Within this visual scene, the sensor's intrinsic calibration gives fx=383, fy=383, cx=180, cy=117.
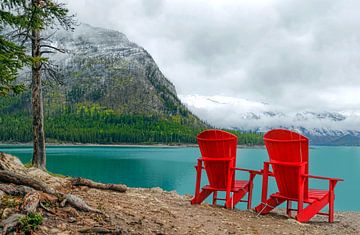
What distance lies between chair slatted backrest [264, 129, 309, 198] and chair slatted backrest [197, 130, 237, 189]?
96 cm

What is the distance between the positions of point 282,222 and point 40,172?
6.07m

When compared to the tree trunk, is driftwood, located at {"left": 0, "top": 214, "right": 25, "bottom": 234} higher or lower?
lower

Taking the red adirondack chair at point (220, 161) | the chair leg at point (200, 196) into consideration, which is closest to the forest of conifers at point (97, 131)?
the chair leg at point (200, 196)

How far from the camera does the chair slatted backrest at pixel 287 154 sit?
920 centimetres

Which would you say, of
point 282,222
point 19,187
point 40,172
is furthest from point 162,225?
→ point 40,172

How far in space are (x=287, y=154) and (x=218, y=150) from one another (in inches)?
70.3

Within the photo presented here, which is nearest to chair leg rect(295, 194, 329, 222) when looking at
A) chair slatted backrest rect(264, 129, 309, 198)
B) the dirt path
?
the dirt path

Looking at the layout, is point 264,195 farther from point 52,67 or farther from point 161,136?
point 161,136

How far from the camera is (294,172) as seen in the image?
938cm

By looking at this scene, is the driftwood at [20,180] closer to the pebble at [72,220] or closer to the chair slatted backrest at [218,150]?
the pebble at [72,220]

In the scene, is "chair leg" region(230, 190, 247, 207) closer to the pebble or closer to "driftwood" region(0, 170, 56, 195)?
"driftwood" region(0, 170, 56, 195)

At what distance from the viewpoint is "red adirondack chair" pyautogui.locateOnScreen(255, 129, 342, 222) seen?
30.1 ft

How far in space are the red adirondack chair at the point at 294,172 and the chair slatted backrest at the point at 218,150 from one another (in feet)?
3.04

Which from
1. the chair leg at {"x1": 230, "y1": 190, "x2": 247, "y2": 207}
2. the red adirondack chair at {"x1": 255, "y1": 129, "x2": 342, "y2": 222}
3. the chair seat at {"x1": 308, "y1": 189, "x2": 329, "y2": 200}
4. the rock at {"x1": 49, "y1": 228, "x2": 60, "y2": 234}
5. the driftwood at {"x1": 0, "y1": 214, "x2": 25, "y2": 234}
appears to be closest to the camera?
the driftwood at {"x1": 0, "y1": 214, "x2": 25, "y2": 234}
